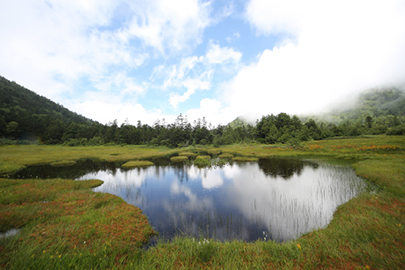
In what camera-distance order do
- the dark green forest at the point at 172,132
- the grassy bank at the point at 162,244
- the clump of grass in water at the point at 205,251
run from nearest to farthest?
the grassy bank at the point at 162,244 → the clump of grass in water at the point at 205,251 → the dark green forest at the point at 172,132

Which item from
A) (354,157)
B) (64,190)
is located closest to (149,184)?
(64,190)

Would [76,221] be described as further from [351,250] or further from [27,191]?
[351,250]

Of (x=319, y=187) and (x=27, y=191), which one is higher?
(x=27, y=191)

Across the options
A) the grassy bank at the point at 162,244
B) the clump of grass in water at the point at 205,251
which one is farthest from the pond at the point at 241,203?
the clump of grass in water at the point at 205,251

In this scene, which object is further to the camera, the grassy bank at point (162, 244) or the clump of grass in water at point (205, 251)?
the clump of grass in water at point (205, 251)

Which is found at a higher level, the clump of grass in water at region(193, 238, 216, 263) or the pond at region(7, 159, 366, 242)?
the clump of grass in water at region(193, 238, 216, 263)

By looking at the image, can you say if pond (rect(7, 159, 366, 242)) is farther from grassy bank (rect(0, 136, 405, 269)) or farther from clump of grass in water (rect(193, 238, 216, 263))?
clump of grass in water (rect(193, 238, 216, 263))

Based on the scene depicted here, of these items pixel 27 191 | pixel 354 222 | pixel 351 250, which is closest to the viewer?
pixel 351 250

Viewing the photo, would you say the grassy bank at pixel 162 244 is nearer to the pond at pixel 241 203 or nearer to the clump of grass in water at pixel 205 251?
the clump of grass in water at pixel 205 251

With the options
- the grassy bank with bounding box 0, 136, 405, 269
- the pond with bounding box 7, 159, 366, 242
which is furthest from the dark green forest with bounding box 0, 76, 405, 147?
the grassy bank with bounding box 0, 136, 405, 269

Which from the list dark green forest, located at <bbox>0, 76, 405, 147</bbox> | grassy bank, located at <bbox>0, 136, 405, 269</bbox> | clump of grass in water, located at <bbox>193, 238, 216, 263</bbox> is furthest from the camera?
dark green forest, located at <bbox>0, 76, 405, 147</bbox>

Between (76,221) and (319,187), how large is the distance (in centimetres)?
2503

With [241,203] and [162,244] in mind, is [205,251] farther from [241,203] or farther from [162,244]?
[241,203]

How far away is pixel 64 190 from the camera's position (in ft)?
55.3
